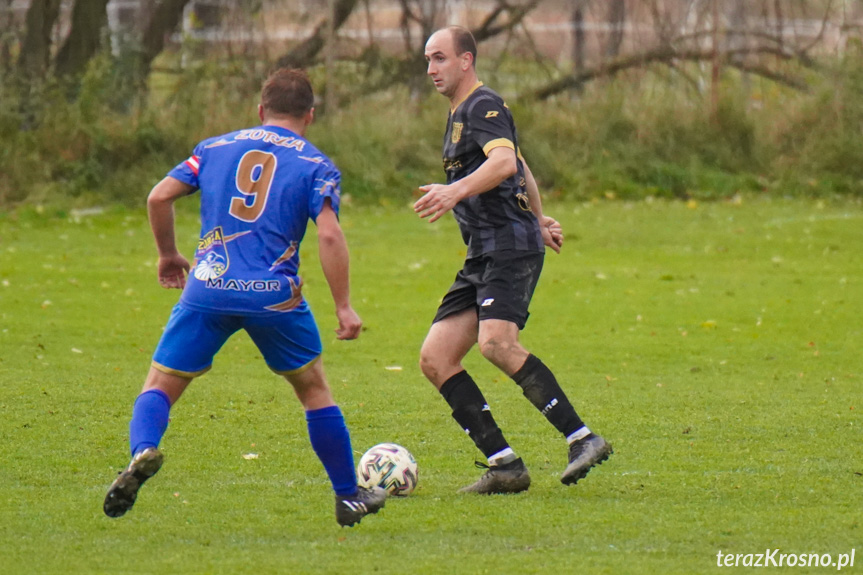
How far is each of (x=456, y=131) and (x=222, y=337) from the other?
155 cm

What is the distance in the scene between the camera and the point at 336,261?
448 cm

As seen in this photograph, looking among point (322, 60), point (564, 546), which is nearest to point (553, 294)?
point (564, 546)

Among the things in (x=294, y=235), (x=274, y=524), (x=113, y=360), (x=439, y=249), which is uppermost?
(x=294, y=235)

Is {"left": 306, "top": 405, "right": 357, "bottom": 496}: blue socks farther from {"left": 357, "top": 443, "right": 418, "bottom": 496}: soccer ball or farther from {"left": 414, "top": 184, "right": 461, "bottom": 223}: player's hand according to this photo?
{"left": 414, "top": 184, "right": 461, "bottom": 223}: player's hand

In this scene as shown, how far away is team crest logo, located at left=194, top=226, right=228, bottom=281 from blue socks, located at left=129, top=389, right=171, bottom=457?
50 cm

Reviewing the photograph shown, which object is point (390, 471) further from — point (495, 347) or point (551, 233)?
point (551, 233)

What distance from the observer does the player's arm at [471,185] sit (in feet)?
16.3

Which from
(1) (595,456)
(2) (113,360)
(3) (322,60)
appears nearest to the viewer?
(1) (595,456)

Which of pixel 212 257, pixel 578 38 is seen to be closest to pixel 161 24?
pixel 578 38

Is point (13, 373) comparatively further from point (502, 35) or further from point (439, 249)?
point (502, 35)

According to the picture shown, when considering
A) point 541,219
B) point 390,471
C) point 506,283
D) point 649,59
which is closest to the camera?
point 390,471

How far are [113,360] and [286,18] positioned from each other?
12.8 meters

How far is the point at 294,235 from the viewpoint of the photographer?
463cm

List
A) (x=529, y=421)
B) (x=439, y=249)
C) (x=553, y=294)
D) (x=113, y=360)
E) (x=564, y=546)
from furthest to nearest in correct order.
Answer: (x=439, y=249), (x=553, y=294), (x=113, y=360), (x=529, y=421), (x=564, y=546)
